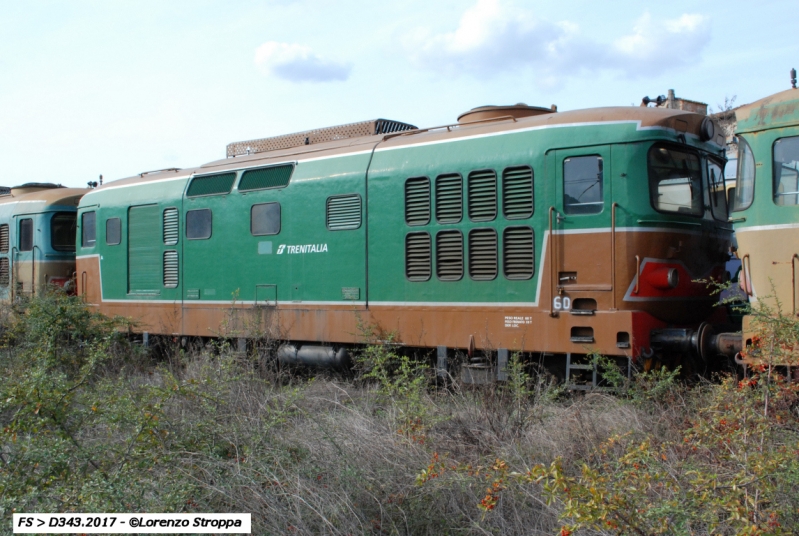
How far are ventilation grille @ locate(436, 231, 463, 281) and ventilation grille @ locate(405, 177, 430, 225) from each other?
12.4 inches

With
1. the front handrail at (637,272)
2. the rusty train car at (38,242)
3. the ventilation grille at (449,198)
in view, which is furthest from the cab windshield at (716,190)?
the rusty train car at (38,242)

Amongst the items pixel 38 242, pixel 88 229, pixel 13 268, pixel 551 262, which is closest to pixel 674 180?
pixel 551 262

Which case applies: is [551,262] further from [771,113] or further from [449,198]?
[771,113]

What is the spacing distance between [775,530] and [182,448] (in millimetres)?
3475

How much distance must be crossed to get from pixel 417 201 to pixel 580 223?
2.00 m

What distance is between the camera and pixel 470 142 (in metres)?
8.28

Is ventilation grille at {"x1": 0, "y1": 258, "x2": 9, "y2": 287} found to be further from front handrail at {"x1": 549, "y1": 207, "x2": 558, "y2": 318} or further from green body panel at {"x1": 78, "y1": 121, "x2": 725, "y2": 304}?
front handrail at {"x1": 549, "y1": 207, "x2": 558, "y2": 318}

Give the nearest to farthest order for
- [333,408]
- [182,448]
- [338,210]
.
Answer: [182,448], [333,408], [338,210]

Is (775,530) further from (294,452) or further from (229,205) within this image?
(229,205)

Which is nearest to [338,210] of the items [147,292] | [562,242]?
[562,242]

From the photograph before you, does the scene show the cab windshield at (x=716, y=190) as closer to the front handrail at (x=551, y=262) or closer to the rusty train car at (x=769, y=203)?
the rusty train car at (x=769, y=203)

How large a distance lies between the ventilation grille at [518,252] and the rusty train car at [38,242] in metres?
9.82

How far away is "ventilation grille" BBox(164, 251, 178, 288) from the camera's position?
11.2 m

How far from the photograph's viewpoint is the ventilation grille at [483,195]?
26.1 ft
